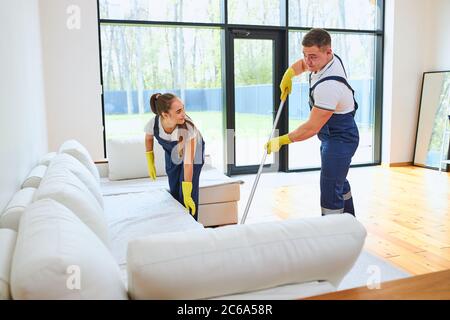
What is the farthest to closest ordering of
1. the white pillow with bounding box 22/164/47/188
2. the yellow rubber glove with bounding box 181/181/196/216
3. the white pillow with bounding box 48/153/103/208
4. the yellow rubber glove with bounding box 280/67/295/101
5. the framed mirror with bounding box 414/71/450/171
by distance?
1. the framed mirror with bounding box 414/71/450/171
2. the yellow rubber glove with bounding box 280/67/295/101
3. the yellow rubber glove with bounding box 181/181/196/216
4. the white pillow with bounding box 22/164/47/188
5. the white pillow with bounding box 48/153/103/208

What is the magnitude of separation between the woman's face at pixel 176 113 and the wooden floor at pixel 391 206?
1.29 meters

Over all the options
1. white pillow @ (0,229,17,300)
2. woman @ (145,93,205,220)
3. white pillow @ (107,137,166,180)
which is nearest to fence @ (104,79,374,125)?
white pillow @ (107,137,166,180)

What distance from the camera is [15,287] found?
901mm

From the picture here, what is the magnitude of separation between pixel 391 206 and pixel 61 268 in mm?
3858

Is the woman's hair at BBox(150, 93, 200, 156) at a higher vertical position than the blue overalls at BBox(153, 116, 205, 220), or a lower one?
higher

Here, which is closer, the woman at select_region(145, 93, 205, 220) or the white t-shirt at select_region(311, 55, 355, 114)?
the white t-shirt at select_region(311, 55, 355, 114)

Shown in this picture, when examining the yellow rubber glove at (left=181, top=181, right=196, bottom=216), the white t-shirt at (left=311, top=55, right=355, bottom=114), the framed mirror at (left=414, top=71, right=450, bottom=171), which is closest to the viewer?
the white t-shirt at (left=311, top=55, right=355, bottom=114)

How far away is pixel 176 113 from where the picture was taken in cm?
294

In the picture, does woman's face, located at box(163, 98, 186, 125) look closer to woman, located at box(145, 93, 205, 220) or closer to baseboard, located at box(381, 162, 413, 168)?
woman, located at box(145, 93, 205, 220)

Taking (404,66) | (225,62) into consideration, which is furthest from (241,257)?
(404,66)

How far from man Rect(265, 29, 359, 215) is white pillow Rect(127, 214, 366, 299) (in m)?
1.43

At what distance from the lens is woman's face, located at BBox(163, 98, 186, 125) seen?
2.93 meters

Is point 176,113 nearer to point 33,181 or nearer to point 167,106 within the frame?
point 167,106

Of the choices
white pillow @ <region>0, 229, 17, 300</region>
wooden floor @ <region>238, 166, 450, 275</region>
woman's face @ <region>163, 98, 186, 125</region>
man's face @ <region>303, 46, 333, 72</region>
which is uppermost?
man's face @ <region>303, 46, 333, 72</region>
